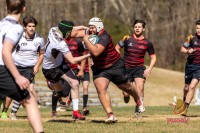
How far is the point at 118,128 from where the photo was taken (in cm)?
1100

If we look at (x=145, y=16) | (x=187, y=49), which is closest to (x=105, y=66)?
(x=187, y=49)

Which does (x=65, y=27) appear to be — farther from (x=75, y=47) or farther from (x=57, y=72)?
(x=75, y=47)

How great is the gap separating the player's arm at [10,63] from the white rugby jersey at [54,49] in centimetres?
399

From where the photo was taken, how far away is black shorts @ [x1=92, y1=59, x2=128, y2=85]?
12.4 meters

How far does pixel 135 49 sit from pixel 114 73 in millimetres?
2421

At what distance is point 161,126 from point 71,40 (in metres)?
5.85

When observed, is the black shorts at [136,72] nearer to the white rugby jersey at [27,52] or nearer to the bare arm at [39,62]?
the bare arm at [39,62]

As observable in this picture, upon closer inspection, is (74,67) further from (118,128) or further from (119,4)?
(119,4)

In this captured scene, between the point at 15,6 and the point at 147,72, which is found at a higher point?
the point at 15,6

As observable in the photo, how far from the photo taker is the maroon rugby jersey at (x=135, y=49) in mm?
14680

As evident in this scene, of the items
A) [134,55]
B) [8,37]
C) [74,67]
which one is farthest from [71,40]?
[8,37]

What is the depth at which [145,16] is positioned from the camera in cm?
4847

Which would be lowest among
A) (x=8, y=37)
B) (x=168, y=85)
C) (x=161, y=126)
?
(x=168, y=85)

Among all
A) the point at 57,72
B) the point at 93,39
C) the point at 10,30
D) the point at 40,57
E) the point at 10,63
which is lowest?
the point at 57,72
